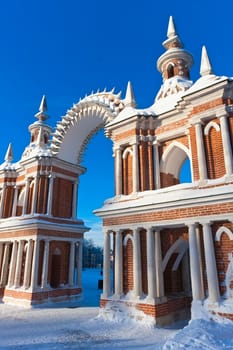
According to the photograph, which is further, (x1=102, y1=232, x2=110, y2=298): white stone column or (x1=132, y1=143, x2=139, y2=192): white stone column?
(x1=132, y1=143, x2=139, y2=192): white stone column

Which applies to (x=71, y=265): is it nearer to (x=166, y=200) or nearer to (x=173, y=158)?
(x=173, y=158)

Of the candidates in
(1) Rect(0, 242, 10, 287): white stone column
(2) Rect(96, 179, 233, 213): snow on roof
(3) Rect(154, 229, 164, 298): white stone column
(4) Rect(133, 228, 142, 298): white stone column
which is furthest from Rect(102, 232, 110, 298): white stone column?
(1) Rect(0, 242, 10, 287): white stone column

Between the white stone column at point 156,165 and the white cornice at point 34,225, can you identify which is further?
the white cornice at point 34,225

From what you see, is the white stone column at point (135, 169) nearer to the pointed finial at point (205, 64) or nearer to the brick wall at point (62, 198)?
the pointed finial at point (205, 64)

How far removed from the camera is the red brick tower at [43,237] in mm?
14617

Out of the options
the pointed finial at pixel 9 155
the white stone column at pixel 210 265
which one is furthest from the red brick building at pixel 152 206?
the pointed finial at pixel 9 155

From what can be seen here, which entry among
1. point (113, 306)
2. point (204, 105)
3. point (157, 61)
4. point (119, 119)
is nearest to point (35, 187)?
point (119, 119)

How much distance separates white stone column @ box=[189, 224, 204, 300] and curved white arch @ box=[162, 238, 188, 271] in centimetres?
161

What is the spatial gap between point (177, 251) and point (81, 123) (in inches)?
355

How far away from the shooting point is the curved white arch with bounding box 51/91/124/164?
13.0m

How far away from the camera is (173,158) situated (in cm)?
1109

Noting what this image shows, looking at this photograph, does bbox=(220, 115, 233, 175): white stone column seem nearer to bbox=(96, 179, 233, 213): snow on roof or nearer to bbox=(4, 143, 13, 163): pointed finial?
bbox=(96, 179, 233, 213): snow on roof

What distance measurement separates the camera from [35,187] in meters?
16.1

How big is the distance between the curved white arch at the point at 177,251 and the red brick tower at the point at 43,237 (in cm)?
785
